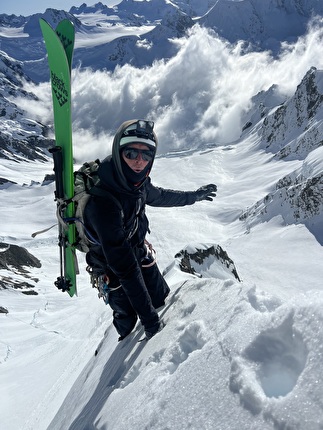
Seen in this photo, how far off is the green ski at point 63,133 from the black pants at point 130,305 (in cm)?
108

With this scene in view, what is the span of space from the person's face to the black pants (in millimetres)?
1873

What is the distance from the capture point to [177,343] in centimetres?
411

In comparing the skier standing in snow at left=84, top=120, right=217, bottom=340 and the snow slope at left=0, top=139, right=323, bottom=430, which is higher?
the skier standing in snow at left=84, top=120, right=217, bottom=340

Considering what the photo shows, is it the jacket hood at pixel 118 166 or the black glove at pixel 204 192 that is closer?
the jacket hood at pixel 118 166

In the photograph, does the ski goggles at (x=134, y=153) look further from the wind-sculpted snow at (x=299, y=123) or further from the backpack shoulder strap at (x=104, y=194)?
the wind-sculpted snow at (x=299, y=123)

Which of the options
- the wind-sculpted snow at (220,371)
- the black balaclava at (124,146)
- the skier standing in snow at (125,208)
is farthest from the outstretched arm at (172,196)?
the wind-sculpted snow at (220,371)

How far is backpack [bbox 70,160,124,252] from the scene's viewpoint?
457 cm

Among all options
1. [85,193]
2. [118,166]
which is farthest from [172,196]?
[118,166]

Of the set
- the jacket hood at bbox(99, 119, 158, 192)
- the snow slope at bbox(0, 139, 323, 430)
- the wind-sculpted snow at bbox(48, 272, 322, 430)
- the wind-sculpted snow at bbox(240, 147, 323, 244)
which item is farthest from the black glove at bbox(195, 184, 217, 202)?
the wind-sculpted snow at bbox(240, 147, 323, 244)

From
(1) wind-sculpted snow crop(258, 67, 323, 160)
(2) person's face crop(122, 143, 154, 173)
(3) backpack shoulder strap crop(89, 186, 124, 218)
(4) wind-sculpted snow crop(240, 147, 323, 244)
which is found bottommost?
(4) wind-sculpted snow crop(240, 147, 323, 244)

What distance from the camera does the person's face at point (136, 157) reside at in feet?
14.7

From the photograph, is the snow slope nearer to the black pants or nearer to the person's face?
the black pants

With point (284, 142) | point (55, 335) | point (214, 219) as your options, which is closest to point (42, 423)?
point (55, 335)

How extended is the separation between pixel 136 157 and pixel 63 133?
1.91 metres
